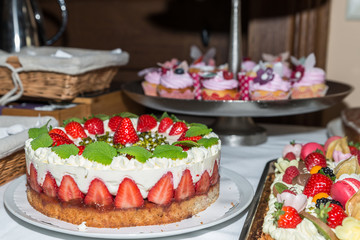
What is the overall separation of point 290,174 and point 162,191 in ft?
0.88

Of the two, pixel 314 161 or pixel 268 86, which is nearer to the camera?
pixel 314 161

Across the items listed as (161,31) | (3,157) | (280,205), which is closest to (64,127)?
(3,157)

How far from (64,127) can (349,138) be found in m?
0.82

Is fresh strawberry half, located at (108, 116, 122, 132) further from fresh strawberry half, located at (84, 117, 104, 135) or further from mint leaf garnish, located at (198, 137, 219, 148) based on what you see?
mint leaf garnish, located at (198, 137, 219, 148)

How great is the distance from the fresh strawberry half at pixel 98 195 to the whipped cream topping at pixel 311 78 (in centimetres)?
85

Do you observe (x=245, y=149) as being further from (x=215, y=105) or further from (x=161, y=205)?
(x=161, y=205)

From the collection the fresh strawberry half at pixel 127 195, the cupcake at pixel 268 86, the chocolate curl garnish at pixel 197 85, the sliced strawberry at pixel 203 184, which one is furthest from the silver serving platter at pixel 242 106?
the fresh strawberry half at pixel 127 195

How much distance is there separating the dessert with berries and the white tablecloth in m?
0.08

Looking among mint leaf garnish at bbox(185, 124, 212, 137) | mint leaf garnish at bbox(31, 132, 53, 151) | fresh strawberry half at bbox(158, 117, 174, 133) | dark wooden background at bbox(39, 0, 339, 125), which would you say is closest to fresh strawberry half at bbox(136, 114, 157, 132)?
fresh strawberry half at bbox(158, 117, 174, 133)

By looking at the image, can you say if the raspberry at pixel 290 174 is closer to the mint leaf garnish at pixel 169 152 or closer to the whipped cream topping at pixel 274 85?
the mint leaf garnish at pixel 169 152

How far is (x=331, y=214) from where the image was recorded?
0.67 m

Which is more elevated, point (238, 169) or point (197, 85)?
point (197, 85)

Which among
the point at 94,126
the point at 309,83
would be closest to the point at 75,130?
the point at 94,126

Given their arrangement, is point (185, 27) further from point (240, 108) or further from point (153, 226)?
point (153, 226)
